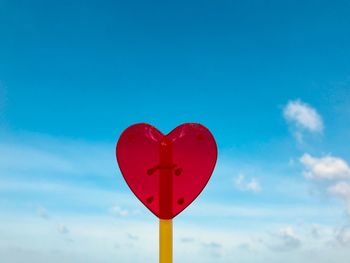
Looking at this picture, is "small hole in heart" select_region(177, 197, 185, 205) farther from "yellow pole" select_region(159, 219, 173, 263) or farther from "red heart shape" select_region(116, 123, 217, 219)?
"yellow pole" select_region(159, 219, 173, 263)

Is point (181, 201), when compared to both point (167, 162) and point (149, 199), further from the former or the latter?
point (167, 162)

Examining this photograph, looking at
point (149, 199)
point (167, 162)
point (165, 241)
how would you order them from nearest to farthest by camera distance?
point (165, 241), point (167, 162), point (149, 199)

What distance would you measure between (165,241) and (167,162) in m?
1.20

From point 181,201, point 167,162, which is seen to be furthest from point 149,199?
point 167,162

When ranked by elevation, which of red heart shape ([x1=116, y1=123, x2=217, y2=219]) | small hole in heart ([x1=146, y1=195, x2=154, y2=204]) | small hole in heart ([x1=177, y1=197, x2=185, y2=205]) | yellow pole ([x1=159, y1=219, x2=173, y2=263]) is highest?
red heart shape ([x1=116, y1=123, x2=217, y2=219])

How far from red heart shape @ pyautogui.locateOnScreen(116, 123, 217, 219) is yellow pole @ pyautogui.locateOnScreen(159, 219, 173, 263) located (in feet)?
Result: 0.77

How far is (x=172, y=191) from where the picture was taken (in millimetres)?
6719

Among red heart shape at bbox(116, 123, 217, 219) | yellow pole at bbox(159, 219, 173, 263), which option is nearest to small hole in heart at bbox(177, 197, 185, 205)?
red heart shape at bbox(116, 123, 217, 219)

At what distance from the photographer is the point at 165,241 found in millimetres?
6387

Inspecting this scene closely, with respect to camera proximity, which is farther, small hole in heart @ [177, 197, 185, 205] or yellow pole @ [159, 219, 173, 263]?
small hole in heart @ [177, 197, 185, 205]

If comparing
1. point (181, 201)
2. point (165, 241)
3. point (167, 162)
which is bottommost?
point (165, 241)

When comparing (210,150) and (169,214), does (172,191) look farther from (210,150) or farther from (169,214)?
(210,150)

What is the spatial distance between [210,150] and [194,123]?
0.51 meters

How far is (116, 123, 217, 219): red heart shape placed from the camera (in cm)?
671
